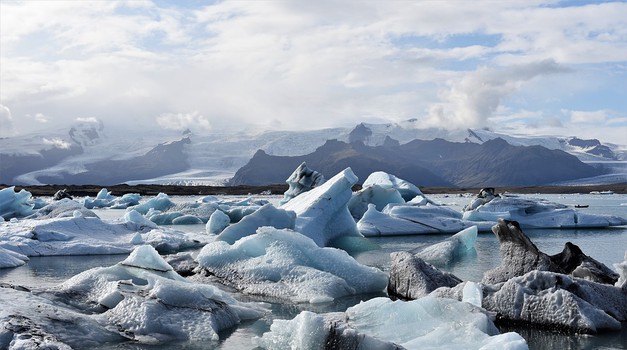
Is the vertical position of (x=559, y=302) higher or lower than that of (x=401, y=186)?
higher

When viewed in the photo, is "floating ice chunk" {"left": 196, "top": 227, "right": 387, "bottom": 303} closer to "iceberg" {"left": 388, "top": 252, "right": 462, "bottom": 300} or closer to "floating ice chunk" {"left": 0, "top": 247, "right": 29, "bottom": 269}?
"iceberg" {"left": 388, "top": 252, "right": 462, "bottom": 300}

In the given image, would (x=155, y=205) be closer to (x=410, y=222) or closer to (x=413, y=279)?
(x=410, y=222)

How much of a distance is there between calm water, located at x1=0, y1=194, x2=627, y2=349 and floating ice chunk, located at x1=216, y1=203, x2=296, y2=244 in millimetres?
1522

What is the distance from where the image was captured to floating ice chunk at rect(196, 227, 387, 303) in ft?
25.3

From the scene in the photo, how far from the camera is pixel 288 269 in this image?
800cm

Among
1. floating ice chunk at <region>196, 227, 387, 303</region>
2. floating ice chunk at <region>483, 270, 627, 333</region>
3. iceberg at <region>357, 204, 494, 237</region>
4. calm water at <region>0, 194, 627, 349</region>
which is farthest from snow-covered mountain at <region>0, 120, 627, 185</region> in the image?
floating ice chunk at <region>483, 270, 627, 333</region>

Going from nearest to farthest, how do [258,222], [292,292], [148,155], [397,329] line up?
1. [397,329]
2. [292,292]
3. [258,222]
4. [148,155]

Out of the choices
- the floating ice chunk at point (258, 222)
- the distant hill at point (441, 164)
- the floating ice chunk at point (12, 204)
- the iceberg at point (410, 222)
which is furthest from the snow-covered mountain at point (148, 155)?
the floating ice chunk at point (258, 222)

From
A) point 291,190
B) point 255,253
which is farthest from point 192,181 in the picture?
point 255,253

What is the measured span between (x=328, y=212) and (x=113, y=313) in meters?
8.52

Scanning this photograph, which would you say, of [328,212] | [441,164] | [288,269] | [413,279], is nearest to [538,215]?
[328,212]

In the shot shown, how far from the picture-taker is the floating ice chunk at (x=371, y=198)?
20375 mm

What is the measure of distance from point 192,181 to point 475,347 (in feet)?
283

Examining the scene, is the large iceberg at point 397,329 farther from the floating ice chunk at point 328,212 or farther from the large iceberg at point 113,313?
the floating ice chunk at point 328,212
